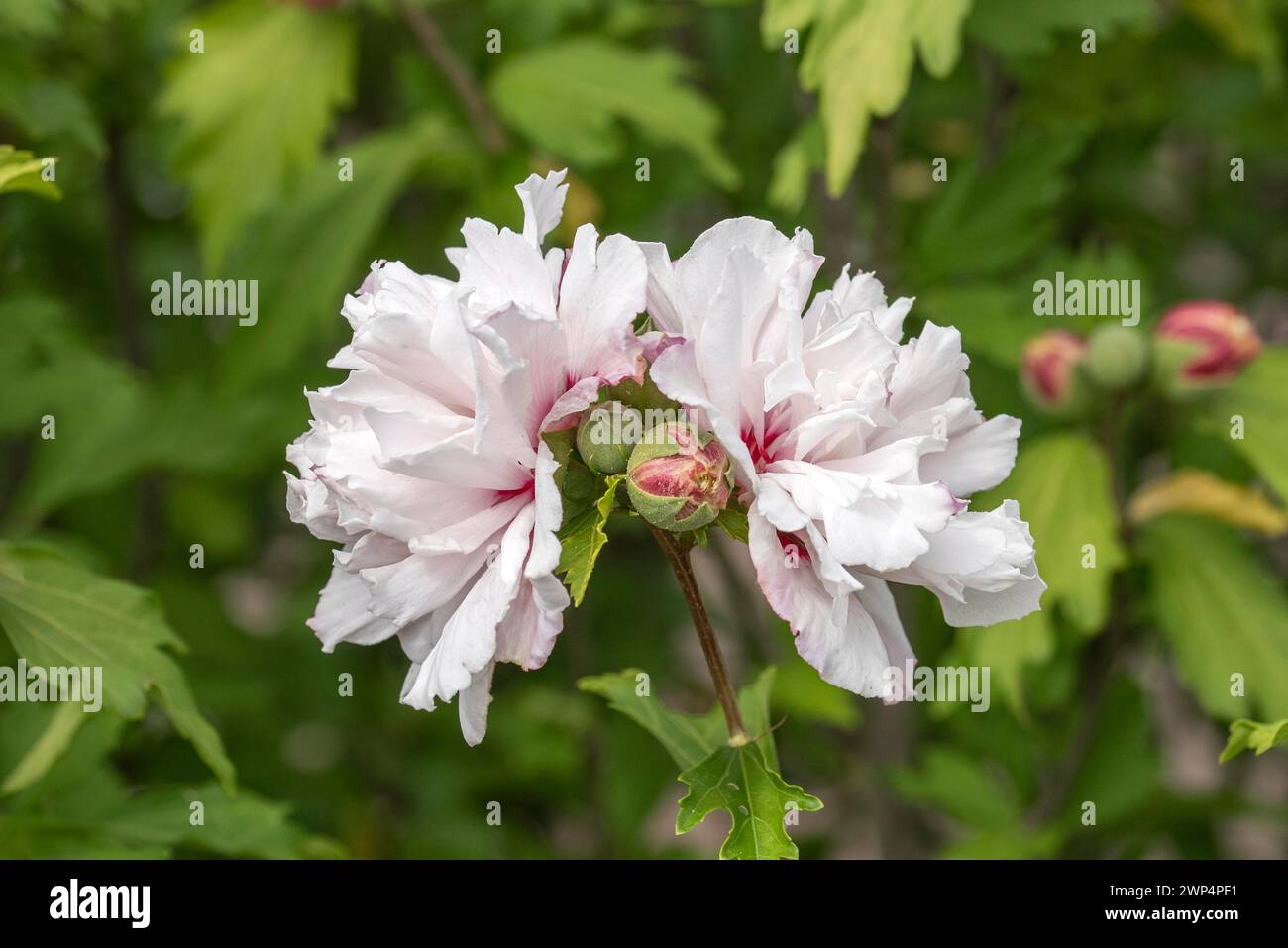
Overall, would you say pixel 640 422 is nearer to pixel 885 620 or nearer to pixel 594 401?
pixel 594 401

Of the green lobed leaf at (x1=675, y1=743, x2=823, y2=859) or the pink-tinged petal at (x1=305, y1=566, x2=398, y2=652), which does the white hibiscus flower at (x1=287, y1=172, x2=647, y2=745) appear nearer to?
the pink-tinged petal at (x1=305, y1=566, x2=398, y2=652)

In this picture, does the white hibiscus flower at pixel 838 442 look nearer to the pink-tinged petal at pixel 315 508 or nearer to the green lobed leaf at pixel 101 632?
the pink-tinged petal at pixel 315 508

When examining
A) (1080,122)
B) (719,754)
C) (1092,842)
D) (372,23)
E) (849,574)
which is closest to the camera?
(849,574)

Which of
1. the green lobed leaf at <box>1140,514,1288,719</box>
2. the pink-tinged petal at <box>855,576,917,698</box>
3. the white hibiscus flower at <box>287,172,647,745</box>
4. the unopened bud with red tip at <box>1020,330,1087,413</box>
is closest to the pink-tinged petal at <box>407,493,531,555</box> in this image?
the white hibiscus flower at <box>287,172,647,745</box>

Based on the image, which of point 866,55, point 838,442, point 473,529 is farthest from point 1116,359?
point 473,529

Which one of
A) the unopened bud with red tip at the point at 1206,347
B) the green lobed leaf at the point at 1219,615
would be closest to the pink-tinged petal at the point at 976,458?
the unopened bud with red tip at the point at 1206,347

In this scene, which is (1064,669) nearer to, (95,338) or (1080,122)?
(1080,122)

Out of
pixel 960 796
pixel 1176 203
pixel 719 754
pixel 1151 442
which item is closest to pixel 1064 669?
pixel 960 796
